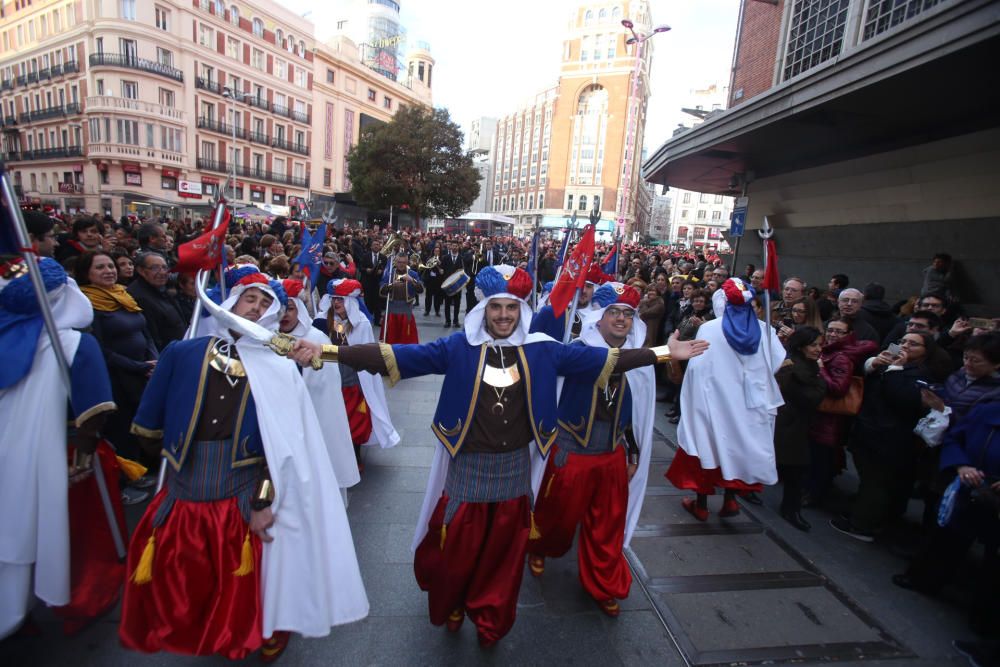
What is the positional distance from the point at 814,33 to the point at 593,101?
64776 millimetres

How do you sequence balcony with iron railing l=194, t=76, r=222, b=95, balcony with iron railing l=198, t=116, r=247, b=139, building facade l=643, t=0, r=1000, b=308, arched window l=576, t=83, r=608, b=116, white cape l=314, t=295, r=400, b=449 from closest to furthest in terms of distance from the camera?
white cape l=314, t=295, r=400, b=449
building facade l=643, t=0, r=1000, b=308
balcony with iron railing l=194, t=76, r=222, b=95
balcony with iron railing l=198, t=116, r=247, b=139
arched window l=576, t=83, r=608, b=116

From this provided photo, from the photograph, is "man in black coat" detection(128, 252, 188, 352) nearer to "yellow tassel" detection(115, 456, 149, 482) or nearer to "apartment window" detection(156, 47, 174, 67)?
"yellow tassel" detection(115, 456, 149, 482)

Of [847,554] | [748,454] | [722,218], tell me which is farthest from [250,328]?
[722,218]

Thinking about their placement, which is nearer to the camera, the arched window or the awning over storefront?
the awning over storefront

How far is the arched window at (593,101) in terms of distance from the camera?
70125mm

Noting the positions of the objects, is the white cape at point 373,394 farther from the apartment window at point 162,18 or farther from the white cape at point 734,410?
the apartment window at point 162,18

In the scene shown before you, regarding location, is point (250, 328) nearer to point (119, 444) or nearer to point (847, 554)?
point (119, 444)

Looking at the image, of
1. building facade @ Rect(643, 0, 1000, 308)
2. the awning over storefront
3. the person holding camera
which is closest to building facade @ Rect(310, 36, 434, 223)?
building facade @ Rect(643, 0, 1000, 308)

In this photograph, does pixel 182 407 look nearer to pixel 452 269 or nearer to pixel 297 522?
pixel 297 522

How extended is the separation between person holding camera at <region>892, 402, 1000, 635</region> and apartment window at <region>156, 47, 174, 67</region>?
42047 mm

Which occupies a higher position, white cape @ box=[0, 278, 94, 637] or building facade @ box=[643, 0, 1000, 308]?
building facade @ box=[643, 0, 1000, 308]

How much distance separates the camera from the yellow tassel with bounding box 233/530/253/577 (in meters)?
2.41

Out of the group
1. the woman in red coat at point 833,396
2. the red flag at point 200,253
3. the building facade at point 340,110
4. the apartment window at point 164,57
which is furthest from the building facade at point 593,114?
the red flag at point 200,253

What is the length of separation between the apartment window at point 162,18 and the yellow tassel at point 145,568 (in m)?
41.3
